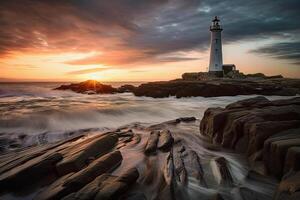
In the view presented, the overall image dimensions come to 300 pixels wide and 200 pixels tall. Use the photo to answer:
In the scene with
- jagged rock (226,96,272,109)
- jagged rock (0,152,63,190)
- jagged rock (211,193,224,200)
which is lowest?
jagged rock (211,193,224,200)

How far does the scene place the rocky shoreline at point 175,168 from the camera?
11.1ft

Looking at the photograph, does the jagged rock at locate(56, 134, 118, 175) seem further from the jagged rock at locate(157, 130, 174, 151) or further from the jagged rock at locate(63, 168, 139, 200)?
the jagged rock at locate(157, 130, 174, 151)

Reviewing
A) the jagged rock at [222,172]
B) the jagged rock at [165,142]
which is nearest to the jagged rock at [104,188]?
the jagged rock at [222,172]

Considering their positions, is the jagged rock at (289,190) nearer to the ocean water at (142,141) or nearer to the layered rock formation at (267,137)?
the layered rock formation at (267,137)

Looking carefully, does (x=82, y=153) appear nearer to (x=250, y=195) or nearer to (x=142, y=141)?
(x=142, y=141)

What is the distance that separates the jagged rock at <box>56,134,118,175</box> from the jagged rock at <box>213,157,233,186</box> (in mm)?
2411

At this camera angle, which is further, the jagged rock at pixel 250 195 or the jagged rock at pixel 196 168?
the jagged rock at pixel 196 168

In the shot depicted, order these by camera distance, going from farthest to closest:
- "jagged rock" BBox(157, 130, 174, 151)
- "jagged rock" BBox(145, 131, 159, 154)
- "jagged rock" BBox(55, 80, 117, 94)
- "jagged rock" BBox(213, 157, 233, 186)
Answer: "jagged rock" BBox(55, 80, 117, 94) → "jagged rock" BBox(157, 130, 174, 151) → "jagged rock" BBox(145, 131, 159, 154) → "jagged rock" BBox(213, 157, 233, 186)

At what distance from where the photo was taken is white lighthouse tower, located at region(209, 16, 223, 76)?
36344 mm

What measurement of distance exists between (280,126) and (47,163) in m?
4.65

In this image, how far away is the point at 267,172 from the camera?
4.15m

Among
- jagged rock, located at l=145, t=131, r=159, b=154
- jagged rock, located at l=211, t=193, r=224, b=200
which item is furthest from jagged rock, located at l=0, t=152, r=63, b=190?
jagged rock, located at l=211, t=193, r=224, b=200

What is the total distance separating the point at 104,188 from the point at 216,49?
3647 centimetres

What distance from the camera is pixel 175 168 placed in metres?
4.36
